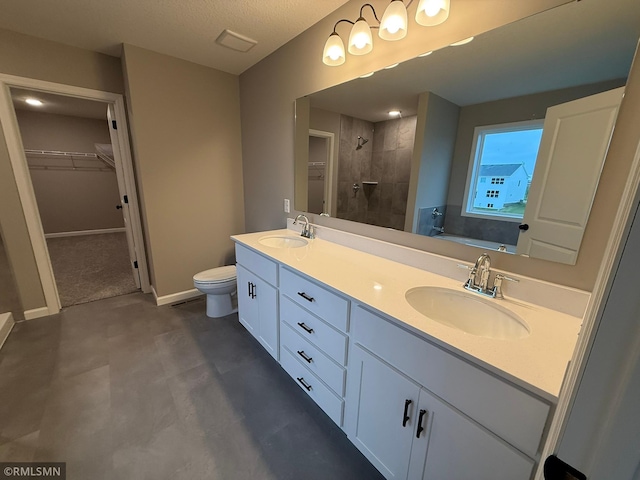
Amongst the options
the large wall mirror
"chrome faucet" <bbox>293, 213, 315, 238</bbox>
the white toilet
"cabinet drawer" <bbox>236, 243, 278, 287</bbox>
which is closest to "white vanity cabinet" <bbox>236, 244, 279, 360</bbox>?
"cabinet drawer" <bbox>236, 243, 278, 287</bbox>

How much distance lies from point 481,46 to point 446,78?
164 millimetres

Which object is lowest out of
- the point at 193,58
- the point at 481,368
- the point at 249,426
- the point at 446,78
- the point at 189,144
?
the point at 249,426

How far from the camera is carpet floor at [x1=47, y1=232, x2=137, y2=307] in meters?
2.84

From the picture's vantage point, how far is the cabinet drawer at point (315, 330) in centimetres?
120

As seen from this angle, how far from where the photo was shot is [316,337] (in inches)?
52.3

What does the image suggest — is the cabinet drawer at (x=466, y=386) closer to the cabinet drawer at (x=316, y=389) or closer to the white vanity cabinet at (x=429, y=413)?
the white vanity cabinet at (x=429, y=413)

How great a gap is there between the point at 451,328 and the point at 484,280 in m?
0.39

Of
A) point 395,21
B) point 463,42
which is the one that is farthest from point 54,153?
point 463,42

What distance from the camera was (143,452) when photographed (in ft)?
4.14

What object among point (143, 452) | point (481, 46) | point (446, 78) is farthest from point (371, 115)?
point (143, 452)

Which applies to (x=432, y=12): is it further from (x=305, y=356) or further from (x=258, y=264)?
(x=305, y=356)

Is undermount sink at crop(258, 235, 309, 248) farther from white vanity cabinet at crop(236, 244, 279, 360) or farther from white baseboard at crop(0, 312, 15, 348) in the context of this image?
white baseboard at crop(0, 312, 15, 348)

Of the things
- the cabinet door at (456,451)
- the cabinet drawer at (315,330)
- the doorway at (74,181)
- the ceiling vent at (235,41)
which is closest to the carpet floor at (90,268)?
the doorway at (74,181)

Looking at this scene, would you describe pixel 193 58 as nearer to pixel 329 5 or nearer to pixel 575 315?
pixel 329 5
